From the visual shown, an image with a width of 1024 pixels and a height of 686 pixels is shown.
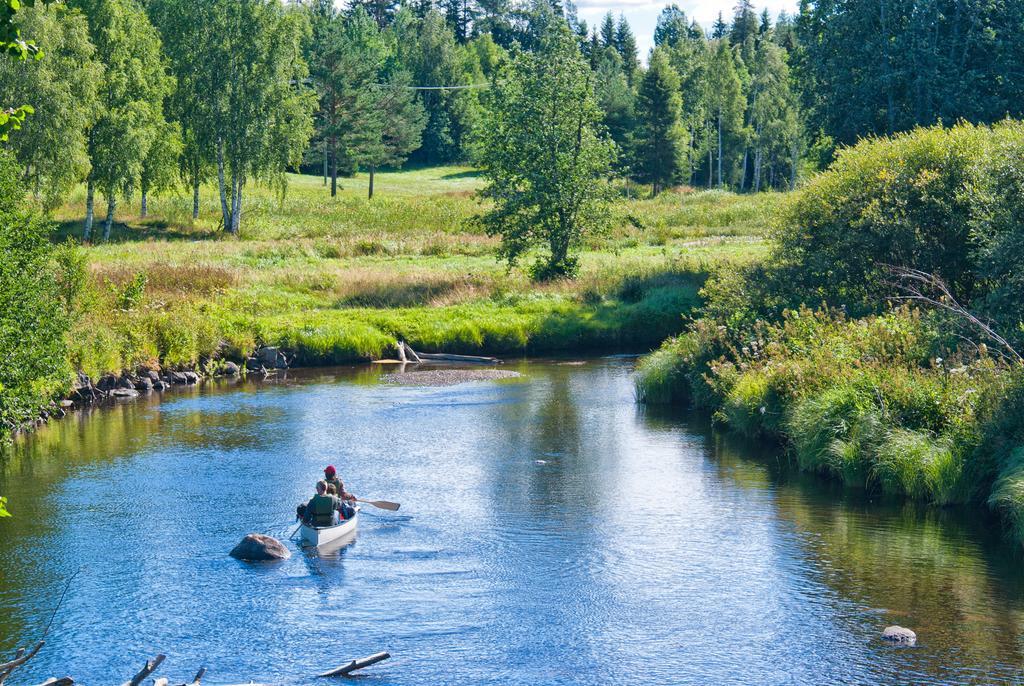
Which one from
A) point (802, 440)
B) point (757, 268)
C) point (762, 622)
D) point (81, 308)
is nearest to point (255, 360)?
point (81, 308)

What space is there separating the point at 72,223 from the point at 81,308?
35717 mm

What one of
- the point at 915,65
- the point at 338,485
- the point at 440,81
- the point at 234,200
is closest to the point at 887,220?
the point at 915,65

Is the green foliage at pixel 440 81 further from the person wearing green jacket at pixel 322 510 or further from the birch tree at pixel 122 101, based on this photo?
the person wearing green jacket at pixel 322 510

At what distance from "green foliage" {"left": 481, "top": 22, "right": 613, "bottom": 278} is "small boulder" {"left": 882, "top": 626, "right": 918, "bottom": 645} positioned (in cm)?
4290

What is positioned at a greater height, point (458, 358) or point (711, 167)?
point (711, 167)

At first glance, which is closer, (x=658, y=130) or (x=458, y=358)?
(x=458, y=358)

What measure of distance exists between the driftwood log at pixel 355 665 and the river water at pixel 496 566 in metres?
0.55

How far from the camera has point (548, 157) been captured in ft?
194

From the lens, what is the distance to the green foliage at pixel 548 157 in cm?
5919

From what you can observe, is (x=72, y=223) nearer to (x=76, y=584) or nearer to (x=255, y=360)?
(x=255, y=360)

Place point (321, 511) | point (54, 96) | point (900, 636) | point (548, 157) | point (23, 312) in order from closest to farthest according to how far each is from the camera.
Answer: point (900, 636)
point (321, 511)
point (23, 312)
point (54, 96)
point (548, 157)

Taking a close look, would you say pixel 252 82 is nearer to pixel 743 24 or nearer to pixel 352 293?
pixel 352 293

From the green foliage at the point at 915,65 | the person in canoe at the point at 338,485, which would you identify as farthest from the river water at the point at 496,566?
the green foliage at the point at 915,65

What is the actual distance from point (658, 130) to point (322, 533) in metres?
100
